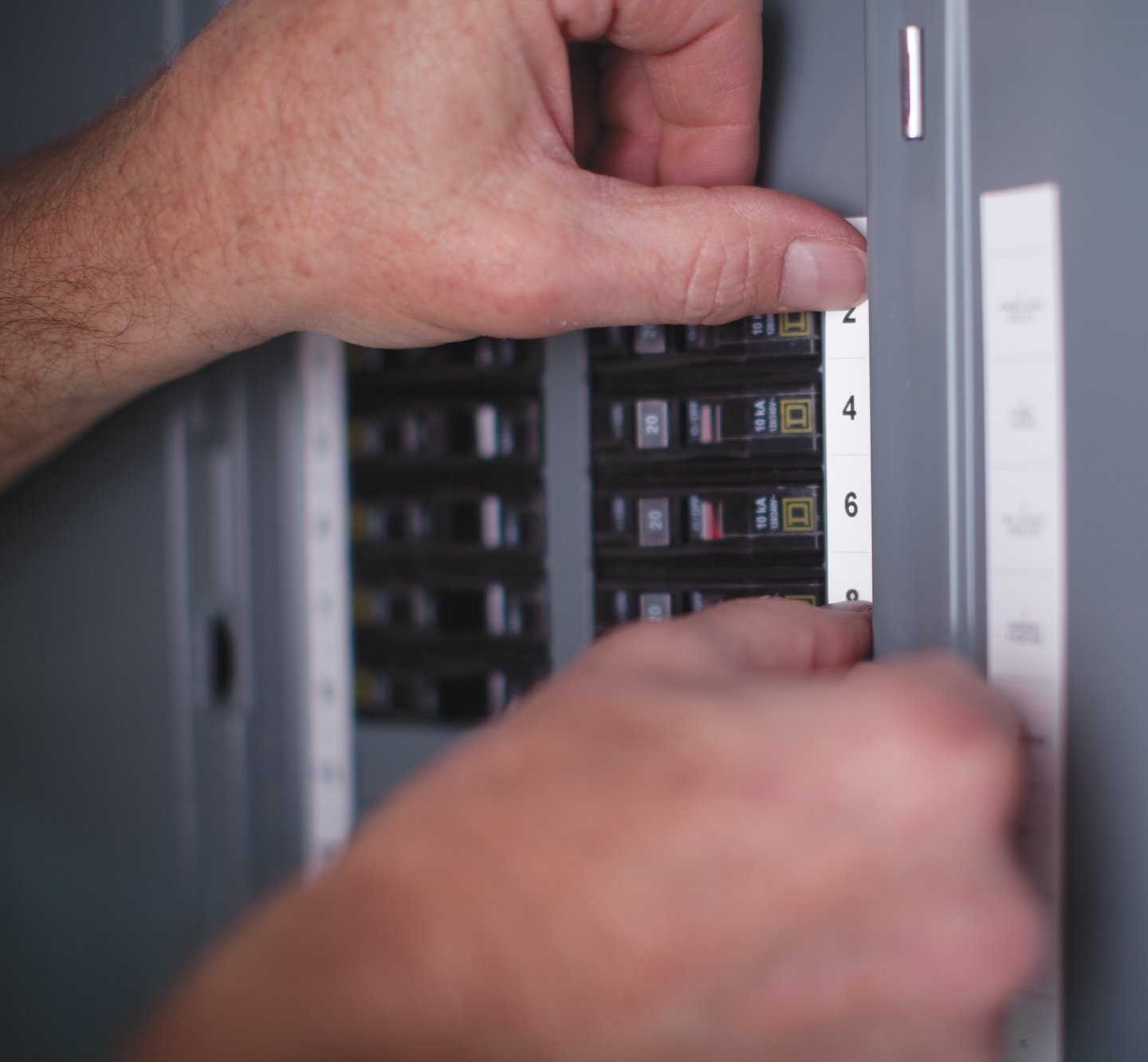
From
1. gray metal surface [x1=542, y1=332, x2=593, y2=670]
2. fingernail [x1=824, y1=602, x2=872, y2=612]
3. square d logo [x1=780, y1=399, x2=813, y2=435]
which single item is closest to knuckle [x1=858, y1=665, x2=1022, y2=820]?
fingernail [x1=824, y1=602, x2=872, y2=612]

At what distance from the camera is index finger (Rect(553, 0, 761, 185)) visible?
0.80 meters

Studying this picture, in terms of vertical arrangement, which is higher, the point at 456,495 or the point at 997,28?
the point at 997,28

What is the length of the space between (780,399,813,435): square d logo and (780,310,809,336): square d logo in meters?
0.06

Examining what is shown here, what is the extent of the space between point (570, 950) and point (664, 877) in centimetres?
6

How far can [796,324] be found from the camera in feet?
2.74

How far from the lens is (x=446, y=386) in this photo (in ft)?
3.38

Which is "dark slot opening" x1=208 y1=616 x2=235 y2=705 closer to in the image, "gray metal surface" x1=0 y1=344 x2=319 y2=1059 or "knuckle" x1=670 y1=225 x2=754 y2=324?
"gray metal surface" x1=0 y1=344 x2=319 y2=1059

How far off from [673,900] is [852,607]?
0.38 metres

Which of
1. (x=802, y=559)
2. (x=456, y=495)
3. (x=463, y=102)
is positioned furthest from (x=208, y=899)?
(x=463, y=102)

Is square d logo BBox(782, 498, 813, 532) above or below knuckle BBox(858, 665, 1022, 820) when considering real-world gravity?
above

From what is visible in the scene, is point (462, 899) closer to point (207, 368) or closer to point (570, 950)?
point (570, 950)

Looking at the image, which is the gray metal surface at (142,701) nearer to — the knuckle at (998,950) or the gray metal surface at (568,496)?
the gray metal surface at (568,496)

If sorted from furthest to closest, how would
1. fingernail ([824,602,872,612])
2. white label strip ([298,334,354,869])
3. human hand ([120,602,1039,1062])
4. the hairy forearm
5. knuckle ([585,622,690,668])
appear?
white label strip ([298,334,354,869]) < the hairy forearm < fingernail ([824,602,872,612]) < knuckle ([585,622,690,668]) < human hand ([120,602,1039,1062])

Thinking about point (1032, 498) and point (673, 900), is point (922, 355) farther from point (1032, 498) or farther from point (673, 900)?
point (673, 900)
